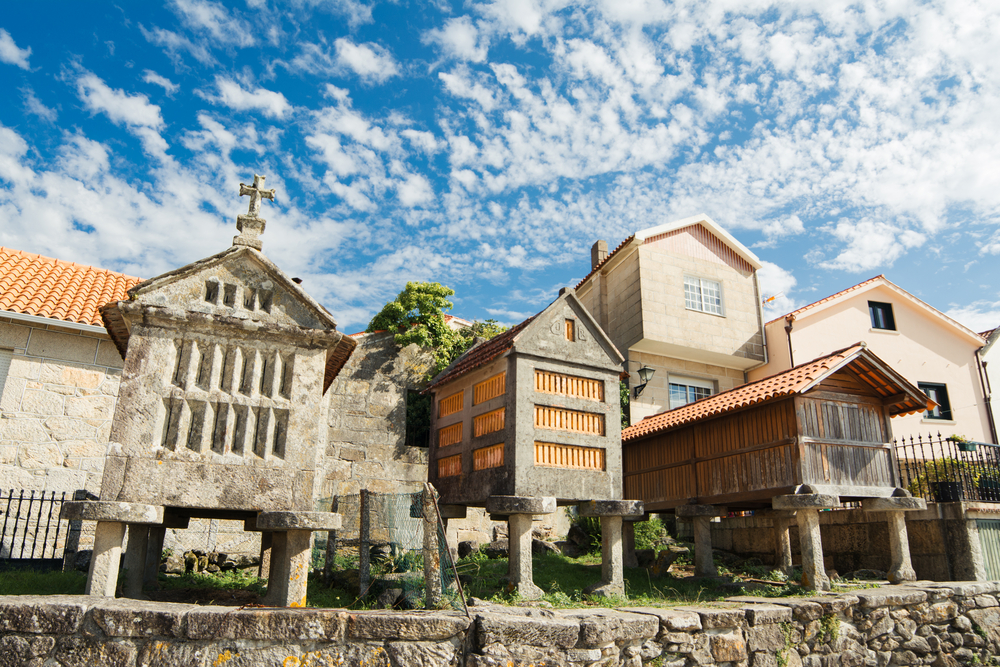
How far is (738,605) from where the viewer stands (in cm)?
791

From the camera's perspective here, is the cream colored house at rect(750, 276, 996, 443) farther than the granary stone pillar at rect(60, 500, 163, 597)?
Yes

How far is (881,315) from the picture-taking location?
21.8 meters

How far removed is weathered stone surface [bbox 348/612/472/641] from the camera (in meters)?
5.28

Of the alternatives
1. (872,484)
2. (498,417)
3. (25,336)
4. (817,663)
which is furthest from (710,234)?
(25,336)

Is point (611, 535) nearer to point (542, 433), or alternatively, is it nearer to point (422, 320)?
point (542, 433)

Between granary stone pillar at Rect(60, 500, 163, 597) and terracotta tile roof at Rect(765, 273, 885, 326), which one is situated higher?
terracotta tile roof at Rect(765, 273, 885, 326)

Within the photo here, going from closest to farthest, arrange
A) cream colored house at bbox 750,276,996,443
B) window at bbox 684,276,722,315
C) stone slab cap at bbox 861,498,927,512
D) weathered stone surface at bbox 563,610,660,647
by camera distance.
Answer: weathered stone surface at bbox 563,610,660,647 < stone slab cap at bbox 861,498,927,512 < window at bbox 684,276,722,315 < cream colored house at bbox 750,276,996,443

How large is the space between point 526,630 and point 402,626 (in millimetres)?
1152

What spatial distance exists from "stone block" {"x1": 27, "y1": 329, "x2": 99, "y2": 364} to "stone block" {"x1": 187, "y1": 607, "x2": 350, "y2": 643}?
354 inches

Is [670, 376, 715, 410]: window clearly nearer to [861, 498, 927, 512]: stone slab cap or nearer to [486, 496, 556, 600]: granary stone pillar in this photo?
[861, 498, 927, 512]: stone slab cap

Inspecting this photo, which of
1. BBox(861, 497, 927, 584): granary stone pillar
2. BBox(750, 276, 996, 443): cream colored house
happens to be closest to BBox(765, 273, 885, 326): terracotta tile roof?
BBox(750, 276, 996, 443): cream colored house

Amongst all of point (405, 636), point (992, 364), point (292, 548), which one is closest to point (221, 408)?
point (292, 548)

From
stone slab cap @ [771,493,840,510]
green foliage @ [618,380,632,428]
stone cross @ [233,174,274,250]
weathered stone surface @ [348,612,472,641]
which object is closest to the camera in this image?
weathered stone surface @ [348,612,472,641]

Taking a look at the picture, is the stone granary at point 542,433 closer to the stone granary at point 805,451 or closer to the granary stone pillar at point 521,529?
the granary stone pillar at point 521,529
